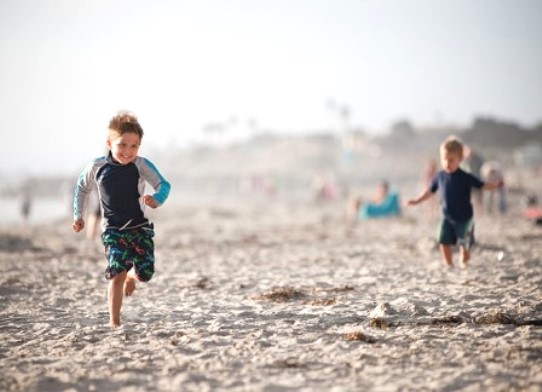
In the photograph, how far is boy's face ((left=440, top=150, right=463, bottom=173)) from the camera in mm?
5527

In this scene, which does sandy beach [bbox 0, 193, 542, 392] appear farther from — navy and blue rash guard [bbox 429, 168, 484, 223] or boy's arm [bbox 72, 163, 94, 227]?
boy's arm [bbox 72, 163, 94, 227]

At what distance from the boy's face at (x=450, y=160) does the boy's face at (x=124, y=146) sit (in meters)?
3.62

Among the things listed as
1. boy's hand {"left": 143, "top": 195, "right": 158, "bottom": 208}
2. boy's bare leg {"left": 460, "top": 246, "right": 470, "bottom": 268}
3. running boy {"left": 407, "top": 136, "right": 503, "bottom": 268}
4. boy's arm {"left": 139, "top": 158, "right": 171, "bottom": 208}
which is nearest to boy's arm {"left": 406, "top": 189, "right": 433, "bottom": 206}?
running boy {"left": 407, "top": 136, "right": 503, "bottom": 268}

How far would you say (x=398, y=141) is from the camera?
73.8 metres

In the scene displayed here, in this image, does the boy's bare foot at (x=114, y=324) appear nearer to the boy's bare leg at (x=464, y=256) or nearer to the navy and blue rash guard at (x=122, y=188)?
the navy and blue rash guard at (x=122, y=188)

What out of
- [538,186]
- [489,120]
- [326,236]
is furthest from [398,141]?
[326,236]

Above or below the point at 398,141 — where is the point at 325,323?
below

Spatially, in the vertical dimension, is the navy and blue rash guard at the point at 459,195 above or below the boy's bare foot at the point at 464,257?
above

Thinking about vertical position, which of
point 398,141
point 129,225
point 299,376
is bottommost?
point 299,376

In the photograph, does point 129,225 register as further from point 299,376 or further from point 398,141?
point 398,141

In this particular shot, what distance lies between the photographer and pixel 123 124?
361 centimetres

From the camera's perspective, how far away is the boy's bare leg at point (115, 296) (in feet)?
11.8

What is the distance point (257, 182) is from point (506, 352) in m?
40.9

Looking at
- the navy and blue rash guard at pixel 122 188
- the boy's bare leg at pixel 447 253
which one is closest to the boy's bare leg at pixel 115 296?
the navy and blue rash guard at pixel 122 188
